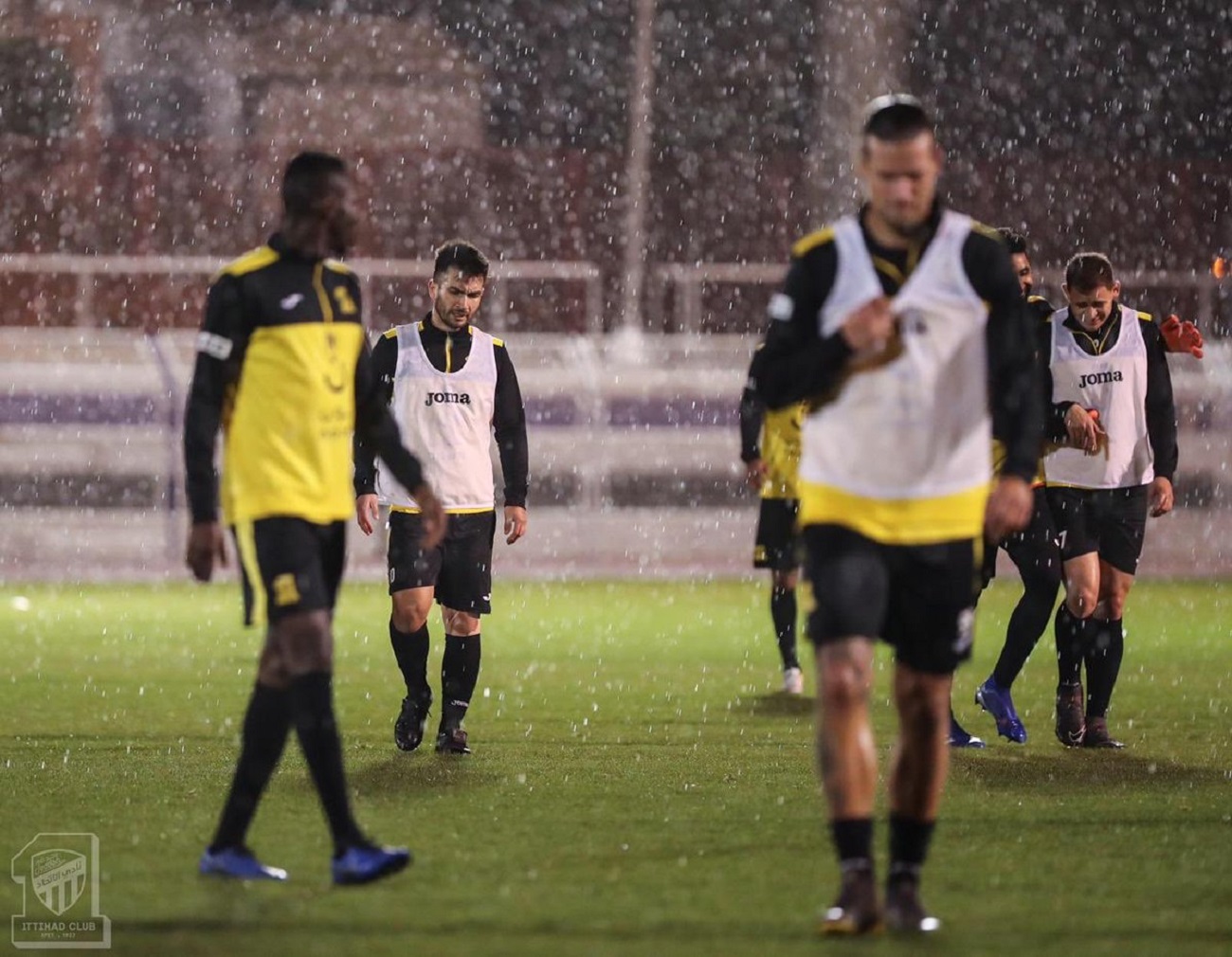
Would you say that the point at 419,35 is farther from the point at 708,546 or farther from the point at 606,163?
the point at 708,546

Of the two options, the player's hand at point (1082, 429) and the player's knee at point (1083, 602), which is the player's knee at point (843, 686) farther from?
the player's knee at point (1083, 602)

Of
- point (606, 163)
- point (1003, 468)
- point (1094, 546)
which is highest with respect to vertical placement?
point (606, 163)

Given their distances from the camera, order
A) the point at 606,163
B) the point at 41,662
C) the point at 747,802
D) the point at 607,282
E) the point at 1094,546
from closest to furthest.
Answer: the point at 747,802 → the point at 1094,546 → the point at 41,662 → the point at 607,282 → the point at 606,163

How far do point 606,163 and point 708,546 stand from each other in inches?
609

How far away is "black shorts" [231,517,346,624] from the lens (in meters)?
5.93

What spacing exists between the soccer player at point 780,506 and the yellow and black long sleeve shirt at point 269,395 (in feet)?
13.8

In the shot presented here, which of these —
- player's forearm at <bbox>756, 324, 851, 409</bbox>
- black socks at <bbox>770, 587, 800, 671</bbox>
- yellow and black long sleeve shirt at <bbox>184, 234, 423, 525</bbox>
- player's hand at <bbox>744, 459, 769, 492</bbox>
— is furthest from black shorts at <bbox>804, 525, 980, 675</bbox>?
black socks at <bbox>770, 587, 800, 671</bbox>

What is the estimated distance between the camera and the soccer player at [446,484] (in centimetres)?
891

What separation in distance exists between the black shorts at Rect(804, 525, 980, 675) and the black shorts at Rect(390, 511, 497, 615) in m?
3.66

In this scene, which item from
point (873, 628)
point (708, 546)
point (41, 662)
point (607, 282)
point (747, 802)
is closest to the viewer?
point (873, 628)

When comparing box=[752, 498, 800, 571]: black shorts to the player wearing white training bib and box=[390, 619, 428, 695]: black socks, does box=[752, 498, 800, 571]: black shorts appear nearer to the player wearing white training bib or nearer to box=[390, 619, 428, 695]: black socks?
the player wearing white training bib

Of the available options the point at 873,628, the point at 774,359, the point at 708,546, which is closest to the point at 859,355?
the point at 774,359

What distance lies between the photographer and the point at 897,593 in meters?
5.46

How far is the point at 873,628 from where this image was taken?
17.4ft
